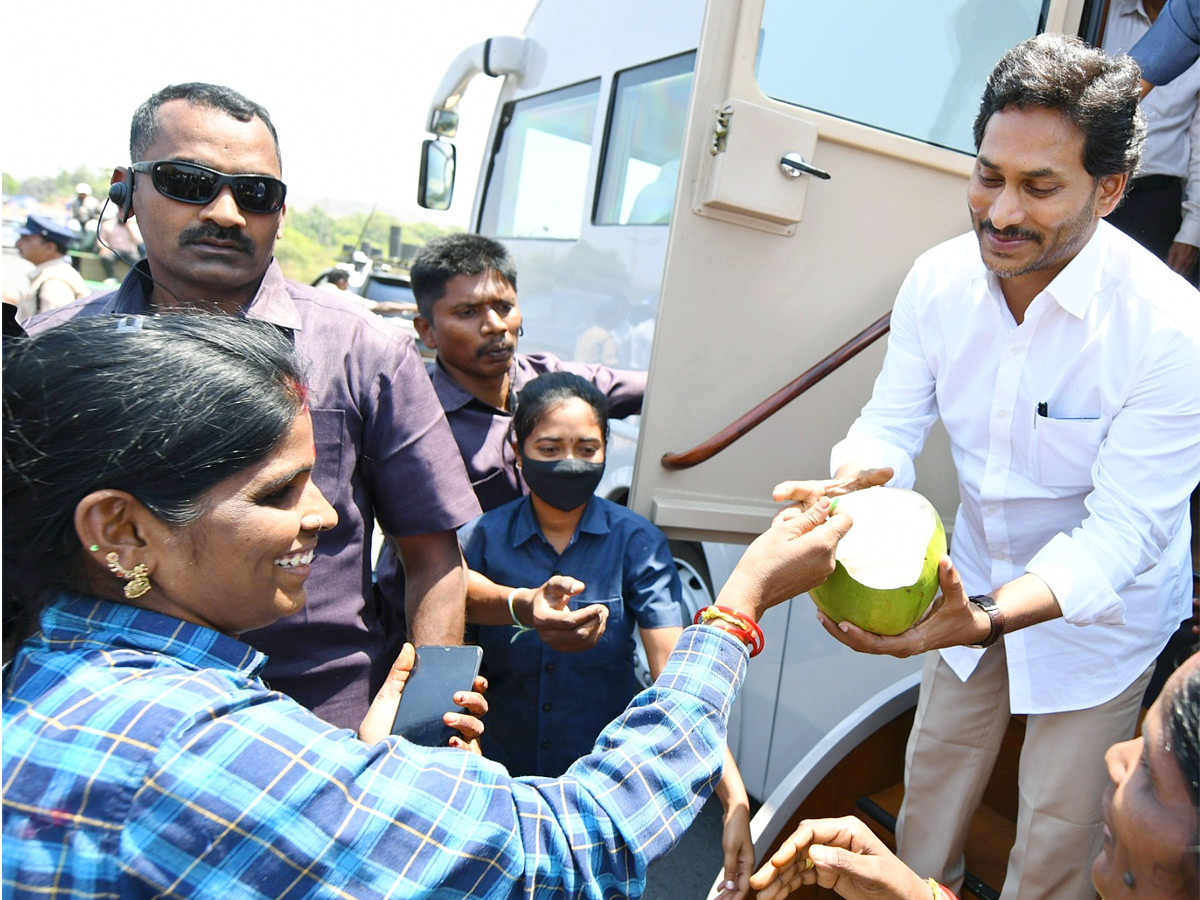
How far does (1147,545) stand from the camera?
1881 mm

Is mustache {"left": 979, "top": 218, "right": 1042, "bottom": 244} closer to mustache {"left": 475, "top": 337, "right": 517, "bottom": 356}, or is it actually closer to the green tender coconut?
the green tender coconut

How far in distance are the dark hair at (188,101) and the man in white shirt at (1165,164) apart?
9.40 ft

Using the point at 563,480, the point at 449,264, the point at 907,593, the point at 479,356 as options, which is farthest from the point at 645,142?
the point at 907,593

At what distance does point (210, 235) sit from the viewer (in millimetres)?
1902

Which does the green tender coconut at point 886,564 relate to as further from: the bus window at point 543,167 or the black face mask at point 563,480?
the bus window at point 543,167

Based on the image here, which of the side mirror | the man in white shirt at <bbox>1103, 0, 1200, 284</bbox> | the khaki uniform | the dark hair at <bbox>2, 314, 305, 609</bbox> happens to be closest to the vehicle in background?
the man in white shirt at <bbox>1103, 0, 1200, 284</bbox>

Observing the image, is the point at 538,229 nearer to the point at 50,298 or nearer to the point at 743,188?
the point at 743,188

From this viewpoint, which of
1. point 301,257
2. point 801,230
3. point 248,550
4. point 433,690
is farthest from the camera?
point 301,257

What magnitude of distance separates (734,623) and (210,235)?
1.38 meters

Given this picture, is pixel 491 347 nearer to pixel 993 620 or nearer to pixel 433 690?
pixel 433 690

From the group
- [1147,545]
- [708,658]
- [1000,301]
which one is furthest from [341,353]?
[1147,545]

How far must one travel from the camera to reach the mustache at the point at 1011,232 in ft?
6.33

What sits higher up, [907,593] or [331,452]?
[331,452]

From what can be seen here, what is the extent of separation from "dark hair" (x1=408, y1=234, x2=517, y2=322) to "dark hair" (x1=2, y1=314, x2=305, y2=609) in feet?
6.56
